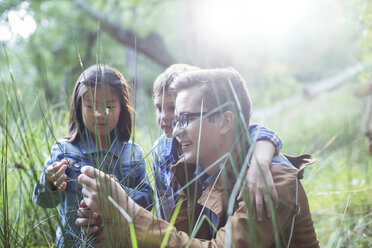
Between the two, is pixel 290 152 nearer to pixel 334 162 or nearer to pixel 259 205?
pixel 334 162

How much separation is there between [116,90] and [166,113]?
1.05 feet

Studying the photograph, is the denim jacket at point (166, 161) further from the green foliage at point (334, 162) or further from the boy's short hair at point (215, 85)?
the green foliage at point (334, 162)

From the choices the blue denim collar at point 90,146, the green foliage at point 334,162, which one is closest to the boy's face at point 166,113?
the blue denim collar at point 90,146

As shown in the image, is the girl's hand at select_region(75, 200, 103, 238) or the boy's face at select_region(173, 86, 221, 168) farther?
the boy's face at select_region(173, 86, 221, 168)

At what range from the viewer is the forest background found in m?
1.80

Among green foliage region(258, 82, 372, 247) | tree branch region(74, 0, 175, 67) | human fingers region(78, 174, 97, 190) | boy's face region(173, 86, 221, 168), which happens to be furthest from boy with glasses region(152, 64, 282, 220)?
tree branch region(74, 0, 175, 67)

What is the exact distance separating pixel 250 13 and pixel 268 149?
6.67 m

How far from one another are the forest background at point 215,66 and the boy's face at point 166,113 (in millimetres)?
104

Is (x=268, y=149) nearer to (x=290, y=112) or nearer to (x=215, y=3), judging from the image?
(x=215, y=3)

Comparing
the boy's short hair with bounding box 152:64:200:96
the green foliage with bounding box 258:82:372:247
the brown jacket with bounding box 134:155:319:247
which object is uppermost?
the boy's short hair with bounding box 152:64:200:96

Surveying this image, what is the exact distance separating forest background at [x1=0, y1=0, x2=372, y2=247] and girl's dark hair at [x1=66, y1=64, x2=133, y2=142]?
0.29 ft

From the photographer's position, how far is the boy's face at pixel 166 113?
221 cm

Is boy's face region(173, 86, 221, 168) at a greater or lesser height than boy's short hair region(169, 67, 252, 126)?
lesser

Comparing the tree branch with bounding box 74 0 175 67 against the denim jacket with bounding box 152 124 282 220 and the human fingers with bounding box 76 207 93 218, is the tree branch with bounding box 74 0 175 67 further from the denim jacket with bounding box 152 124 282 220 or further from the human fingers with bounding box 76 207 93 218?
the human fingers with bounding box 76 207 93 218
